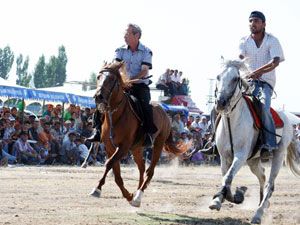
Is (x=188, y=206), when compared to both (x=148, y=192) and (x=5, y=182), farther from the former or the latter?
(x=5, y=182)

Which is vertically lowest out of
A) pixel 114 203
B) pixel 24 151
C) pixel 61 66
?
pixel 61 66

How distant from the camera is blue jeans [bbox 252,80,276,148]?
39.0 feet

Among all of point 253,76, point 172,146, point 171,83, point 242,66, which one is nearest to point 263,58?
point 253,76

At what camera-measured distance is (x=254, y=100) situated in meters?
12.1

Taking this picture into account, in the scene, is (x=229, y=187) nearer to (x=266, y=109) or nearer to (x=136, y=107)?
(x=266, y=109)

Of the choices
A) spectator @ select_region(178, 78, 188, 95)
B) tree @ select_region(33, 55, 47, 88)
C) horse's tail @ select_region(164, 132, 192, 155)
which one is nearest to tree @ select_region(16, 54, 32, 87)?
tree @ select_region(33, 55, 47, 88)

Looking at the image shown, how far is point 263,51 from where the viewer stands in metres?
12.4

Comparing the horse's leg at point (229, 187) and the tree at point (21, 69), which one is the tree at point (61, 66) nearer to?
the tree at point (21, 69)

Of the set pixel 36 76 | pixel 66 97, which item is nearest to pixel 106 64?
pixel 66 97

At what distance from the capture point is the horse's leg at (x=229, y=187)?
33.9 feet

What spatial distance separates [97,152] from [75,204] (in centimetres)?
1383

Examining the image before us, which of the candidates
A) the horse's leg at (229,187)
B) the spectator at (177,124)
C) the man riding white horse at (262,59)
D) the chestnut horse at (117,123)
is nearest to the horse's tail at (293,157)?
the man riding white horse at (262,59)

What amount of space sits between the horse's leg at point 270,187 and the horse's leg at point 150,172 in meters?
2.01

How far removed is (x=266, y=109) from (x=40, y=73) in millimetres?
100202
